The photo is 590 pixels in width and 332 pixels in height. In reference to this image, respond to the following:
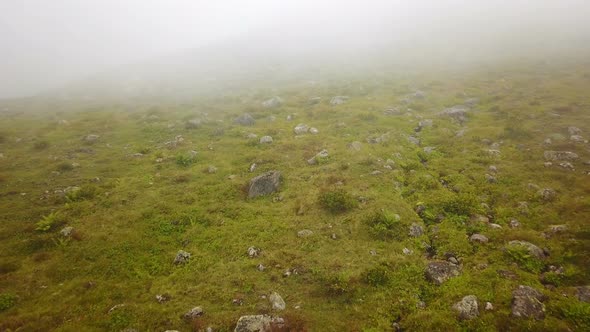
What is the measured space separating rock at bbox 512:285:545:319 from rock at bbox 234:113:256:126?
2311 centimetres

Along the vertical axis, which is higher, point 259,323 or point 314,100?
point 314,100

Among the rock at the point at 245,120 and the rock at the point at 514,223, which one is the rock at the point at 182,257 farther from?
the rock at the point at 245,120

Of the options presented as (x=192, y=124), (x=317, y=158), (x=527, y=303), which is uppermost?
(x=192, y=124)

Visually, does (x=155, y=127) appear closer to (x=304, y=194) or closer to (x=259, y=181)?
(x=259, y=181)

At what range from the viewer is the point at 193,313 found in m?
9.51

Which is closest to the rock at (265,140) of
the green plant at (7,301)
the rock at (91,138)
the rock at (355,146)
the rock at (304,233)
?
the rock at (355,146)

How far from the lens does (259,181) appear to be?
16578 mm

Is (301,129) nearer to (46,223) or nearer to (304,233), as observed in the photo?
(304,233)

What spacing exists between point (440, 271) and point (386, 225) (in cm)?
288

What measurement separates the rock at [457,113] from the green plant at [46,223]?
27.0m

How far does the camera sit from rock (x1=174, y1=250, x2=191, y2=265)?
11867 millimetres

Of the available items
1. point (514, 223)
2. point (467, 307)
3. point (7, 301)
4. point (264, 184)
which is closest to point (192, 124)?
point (264, 184)

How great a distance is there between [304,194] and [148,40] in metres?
190

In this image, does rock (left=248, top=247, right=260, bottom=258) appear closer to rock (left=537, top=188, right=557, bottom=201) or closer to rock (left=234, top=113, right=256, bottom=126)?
rock (left=537, top=188, right=557, bottom=201)
